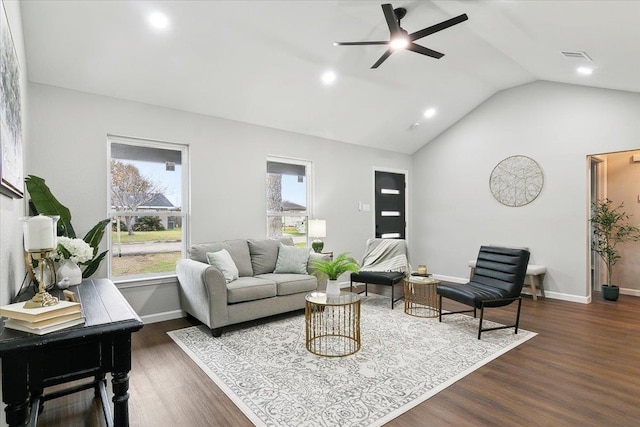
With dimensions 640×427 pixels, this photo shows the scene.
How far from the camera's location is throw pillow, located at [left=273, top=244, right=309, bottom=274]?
442cm

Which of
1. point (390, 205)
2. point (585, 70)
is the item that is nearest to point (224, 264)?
point (390, 205)

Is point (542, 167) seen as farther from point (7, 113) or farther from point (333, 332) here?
point (7, 113)

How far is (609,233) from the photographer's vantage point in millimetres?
5059

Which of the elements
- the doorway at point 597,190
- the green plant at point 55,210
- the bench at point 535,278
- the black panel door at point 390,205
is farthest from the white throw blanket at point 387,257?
the green plant at point 55,210

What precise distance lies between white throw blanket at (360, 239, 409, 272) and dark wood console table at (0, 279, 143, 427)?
376 centimetres

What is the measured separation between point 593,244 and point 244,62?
19.3 ft

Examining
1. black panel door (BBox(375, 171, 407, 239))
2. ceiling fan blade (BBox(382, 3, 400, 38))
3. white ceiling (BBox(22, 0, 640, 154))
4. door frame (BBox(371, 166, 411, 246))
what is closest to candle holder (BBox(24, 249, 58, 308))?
white ceiling (BBox(22, 0, 640, 154))

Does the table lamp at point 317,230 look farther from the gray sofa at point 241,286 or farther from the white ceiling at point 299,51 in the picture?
the white ceiling at point 299,51

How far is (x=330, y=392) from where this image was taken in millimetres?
2371

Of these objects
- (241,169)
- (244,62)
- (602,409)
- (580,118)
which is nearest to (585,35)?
(580,118)

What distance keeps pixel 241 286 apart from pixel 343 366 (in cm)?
146

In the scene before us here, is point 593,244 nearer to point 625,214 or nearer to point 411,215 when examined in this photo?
point 625,214

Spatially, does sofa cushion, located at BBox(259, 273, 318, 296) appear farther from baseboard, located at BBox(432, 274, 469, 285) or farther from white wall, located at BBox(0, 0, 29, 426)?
baseboard, located at BBox(432, 274, 469, 285)

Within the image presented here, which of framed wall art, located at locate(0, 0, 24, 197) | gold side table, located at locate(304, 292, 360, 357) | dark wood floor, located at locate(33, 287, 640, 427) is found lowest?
dark wood floor, located at locate(33, 287, 640, 427)
